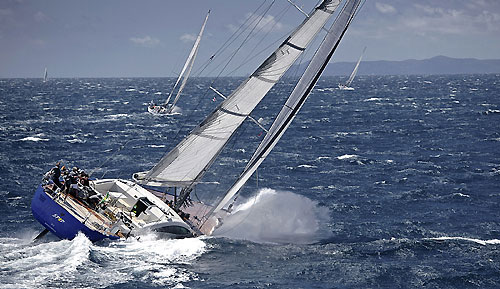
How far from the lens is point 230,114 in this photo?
26.0 metres

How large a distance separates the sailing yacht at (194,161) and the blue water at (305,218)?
3.29 feet

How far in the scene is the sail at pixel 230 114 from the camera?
2564 cm

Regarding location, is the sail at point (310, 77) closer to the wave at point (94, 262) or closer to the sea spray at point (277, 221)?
the sea spray at point (277, 221)

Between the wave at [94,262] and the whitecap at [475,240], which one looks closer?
the wave at [94,262]

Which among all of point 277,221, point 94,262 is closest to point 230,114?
point 277,221

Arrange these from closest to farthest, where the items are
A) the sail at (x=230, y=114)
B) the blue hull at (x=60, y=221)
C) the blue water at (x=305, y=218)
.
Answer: the blue water at (x=305, y=218), the blue hull at (x=60, y=221), the sail at (x=230, y=114)

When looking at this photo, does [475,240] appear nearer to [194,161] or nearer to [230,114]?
[230,114]

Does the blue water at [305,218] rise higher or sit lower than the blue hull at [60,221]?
lower

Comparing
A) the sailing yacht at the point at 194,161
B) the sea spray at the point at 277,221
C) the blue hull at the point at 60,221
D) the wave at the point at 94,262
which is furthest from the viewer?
the sea spray at the point at 277,221

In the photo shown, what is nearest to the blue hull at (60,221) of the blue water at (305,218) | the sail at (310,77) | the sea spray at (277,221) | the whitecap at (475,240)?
the blue water at (305,218)

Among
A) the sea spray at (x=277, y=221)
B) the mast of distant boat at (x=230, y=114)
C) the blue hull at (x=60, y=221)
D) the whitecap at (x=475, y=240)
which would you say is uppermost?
the mast of distant boat at (x=230, y=114)

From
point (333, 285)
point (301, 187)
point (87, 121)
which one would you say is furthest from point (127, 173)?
point (87, 121)

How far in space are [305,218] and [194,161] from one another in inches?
310

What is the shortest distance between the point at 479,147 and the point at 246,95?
34972mm
